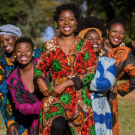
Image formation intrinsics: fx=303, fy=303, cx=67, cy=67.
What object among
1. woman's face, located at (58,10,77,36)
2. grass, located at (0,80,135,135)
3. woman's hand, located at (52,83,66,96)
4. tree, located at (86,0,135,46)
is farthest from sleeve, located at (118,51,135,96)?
tree, located at (86,0,135,46)

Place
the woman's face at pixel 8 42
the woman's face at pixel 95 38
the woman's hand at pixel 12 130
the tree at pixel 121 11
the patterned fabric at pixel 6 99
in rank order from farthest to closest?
the tree at pixel 121 11
the woman's face at pixel 8 42
the patterned fabric at pixel 6 99
the woman's hand at pixel 12 130
the woman's face at pixel 95 38

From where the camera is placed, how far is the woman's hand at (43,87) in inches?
140

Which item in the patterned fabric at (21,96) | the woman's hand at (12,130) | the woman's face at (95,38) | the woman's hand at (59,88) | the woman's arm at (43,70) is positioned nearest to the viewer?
the woman's hand at (59,88)

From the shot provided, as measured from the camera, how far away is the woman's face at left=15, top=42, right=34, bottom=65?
419cm

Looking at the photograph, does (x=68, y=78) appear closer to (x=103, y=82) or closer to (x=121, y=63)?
(x=103, y=82)

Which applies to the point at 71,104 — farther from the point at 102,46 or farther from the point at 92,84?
the point at 102,46

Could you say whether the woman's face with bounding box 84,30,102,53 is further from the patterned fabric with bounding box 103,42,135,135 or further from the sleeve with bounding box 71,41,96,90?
the sleeve with bounding box 71,41,96,90

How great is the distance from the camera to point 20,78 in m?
4.22

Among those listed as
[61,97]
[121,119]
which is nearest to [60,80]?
[61,97]

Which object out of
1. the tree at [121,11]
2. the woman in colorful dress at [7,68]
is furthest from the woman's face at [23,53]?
the tree at [121,11]

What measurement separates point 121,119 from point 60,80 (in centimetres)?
533

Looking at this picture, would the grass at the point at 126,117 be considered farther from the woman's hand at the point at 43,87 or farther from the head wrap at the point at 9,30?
the woman's hand at the point at 43,87

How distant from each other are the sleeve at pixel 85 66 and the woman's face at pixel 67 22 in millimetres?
278

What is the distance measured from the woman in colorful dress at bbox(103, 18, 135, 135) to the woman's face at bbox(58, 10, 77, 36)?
3.71 feet
